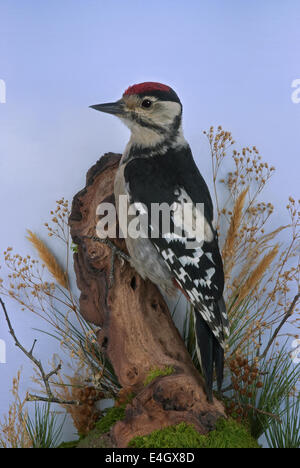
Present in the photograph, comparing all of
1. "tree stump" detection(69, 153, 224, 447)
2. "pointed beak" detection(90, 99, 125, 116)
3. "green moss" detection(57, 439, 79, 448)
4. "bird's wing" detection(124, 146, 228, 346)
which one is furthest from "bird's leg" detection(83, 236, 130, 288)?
"green moss" detection(57, 439, 79, 448)

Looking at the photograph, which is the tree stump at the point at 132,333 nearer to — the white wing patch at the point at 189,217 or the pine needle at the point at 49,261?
the pine needle at the point at 49,261

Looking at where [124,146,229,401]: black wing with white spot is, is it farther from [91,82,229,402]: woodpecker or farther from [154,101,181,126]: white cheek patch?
[154,101,181,126]: white cheek patch

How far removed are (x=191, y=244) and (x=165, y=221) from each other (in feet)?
0.35

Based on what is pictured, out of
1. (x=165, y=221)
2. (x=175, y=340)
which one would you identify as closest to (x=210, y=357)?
(x=175, y=340)

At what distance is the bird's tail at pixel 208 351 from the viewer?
1.47m

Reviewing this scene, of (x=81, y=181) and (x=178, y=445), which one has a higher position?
(x=81, y=181)

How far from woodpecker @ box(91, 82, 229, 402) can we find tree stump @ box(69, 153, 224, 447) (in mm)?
70

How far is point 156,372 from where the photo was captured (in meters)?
1.52

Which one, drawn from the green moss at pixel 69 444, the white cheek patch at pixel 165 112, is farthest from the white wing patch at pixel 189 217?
the green moss at pixel 69 444

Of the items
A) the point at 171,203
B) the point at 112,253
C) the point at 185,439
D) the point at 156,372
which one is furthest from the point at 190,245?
the point at 185,439

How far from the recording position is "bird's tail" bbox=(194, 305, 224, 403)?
1.47 meters

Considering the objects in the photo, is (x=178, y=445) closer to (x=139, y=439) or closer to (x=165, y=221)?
(x=139, y=439)

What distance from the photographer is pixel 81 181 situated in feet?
6.58

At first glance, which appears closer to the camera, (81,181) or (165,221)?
(165,221)
